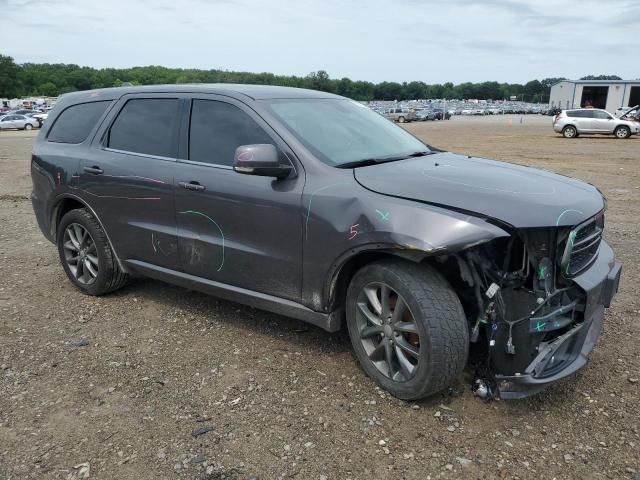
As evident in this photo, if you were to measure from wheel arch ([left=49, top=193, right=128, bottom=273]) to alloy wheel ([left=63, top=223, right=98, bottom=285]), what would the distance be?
186mm

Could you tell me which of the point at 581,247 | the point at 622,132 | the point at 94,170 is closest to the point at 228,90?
the point at 94,170

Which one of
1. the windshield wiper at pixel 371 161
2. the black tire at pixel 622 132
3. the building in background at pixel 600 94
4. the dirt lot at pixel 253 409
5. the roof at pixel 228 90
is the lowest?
the dirt lot at pixel 253 409

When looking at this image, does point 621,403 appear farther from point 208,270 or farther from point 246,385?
point 208,270

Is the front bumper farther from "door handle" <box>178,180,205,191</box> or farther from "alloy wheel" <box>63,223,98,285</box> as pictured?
"alloy wheel" <box>63,223,98,285</box>

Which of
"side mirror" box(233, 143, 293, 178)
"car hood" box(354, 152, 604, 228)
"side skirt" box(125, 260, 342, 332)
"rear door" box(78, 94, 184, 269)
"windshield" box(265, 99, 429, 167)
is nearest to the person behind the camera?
"car hood" box(354, 152, 604, 228)

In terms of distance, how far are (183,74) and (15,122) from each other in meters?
38.9

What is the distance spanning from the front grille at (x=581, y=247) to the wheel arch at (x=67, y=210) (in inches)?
137

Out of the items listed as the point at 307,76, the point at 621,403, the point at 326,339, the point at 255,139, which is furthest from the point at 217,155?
the point at 307,76

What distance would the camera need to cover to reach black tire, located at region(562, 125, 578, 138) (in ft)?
92.2

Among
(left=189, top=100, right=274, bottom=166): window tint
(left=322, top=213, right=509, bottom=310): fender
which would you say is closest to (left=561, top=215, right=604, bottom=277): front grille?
(left=322, top=213, right=509, bottom=310): fender

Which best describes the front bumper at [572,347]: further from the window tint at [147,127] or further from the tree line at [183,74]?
the tree line at [183,74]

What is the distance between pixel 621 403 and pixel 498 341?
936 millimetres

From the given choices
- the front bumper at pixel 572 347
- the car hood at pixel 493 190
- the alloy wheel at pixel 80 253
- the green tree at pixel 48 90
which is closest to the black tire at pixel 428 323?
the front bumper at pixel 572 347

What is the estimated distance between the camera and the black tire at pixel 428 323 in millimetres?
2967
